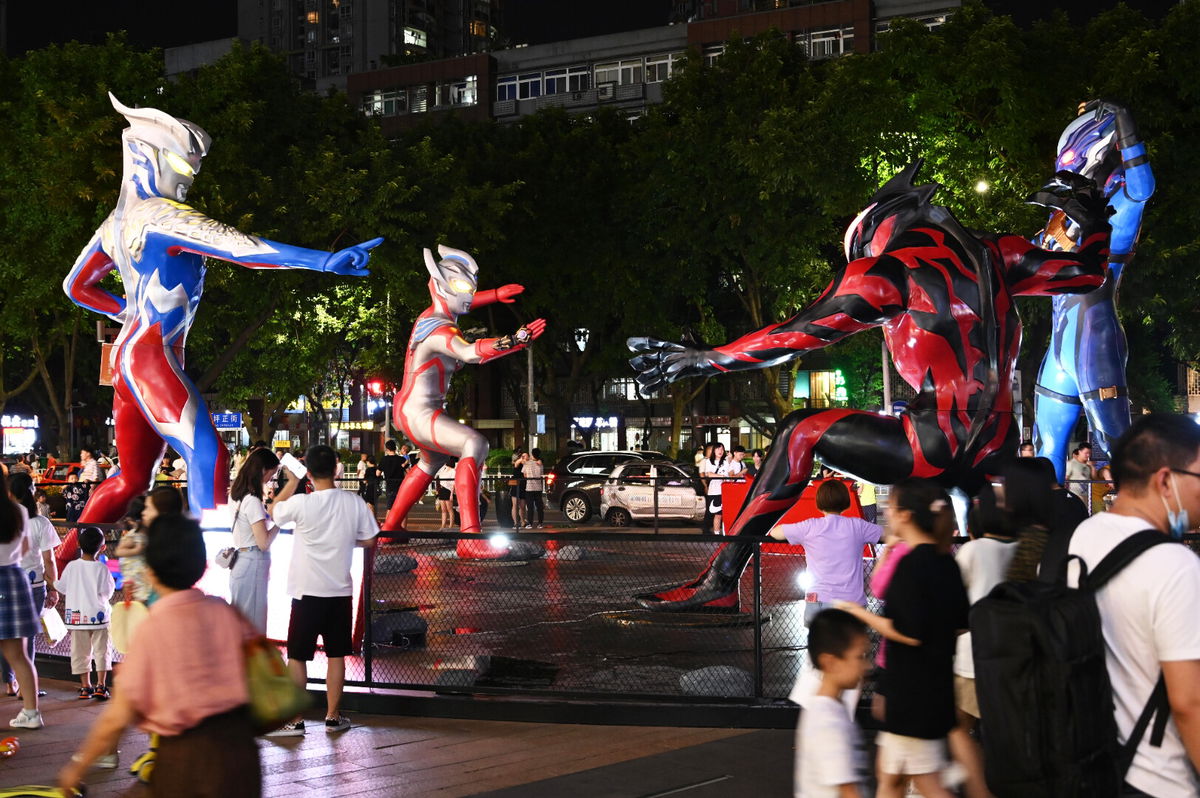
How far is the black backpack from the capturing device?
127 inches

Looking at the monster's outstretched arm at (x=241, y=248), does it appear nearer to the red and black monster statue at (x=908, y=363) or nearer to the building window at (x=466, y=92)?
the red and black monster statue at (x=908, y=363)

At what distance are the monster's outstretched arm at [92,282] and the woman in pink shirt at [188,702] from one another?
9.23m

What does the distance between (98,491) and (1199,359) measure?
2680cm

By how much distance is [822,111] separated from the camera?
28.8 metres

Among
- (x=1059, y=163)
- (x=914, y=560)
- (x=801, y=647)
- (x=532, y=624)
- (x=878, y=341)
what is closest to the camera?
(x=914, y=560)

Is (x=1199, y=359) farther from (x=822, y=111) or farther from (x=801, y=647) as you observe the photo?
(x=801, y=647)

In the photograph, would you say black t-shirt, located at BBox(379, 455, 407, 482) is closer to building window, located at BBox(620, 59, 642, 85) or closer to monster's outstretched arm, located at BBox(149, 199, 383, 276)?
monster's outstretched arm, located at BBox(149, 199, 383, 276)

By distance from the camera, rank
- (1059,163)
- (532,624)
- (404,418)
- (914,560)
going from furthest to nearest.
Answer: (404,418)
(1059,163)
(532,624)
(914,560)

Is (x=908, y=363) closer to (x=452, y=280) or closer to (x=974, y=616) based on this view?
(x=974, y=616)

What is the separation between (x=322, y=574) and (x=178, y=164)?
575cm

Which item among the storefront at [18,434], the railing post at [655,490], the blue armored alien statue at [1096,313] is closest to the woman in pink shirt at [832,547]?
the blue armored alien statue at [1096,313]

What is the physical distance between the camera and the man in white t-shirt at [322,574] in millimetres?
7609

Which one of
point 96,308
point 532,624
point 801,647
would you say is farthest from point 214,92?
point 801,647

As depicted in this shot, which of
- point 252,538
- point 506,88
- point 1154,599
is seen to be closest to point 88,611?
point 252,538
